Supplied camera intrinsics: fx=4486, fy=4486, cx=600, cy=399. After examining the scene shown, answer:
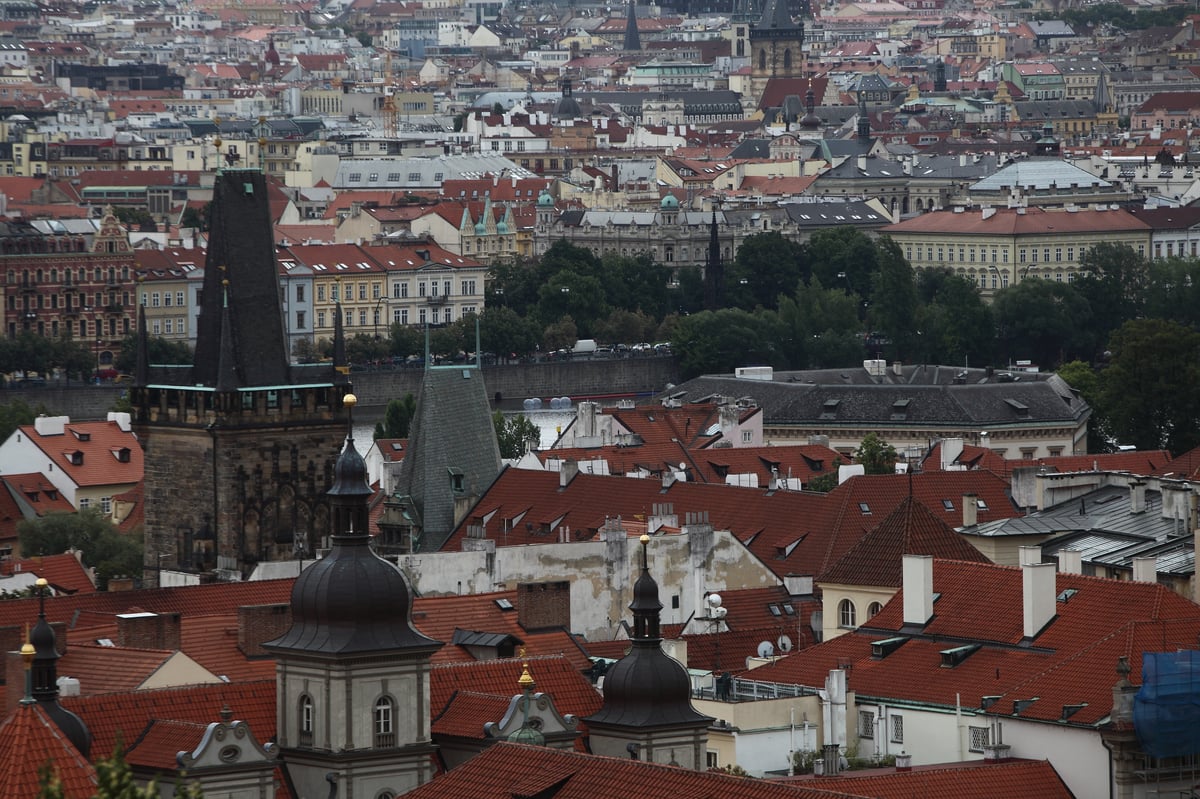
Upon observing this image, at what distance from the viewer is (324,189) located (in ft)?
653

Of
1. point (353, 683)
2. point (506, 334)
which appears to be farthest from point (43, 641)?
point (506, 334)

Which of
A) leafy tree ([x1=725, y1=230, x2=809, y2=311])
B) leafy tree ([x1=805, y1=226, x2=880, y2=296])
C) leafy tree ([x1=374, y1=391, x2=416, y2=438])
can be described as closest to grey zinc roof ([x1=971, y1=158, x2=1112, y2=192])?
leafy tree ([x1=805, y1=226, x2=880, y2=296])

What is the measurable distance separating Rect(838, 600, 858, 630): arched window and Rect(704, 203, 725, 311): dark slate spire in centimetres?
10878

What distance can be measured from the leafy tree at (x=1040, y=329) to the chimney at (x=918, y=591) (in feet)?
309

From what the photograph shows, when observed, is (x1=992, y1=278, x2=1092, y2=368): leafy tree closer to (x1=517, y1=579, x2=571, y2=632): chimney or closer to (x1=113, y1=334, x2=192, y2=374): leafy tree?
(x1=113, y1=334, x2=192, y2=374): leafy tree

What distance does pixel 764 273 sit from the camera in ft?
544

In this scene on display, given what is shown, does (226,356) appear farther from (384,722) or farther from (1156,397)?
(1156,397)

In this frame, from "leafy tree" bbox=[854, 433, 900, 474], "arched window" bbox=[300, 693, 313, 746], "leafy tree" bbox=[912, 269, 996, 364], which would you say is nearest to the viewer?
"arched window" bbox=[300, 693, 313, 746]

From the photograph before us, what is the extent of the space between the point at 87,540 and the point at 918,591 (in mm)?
28204

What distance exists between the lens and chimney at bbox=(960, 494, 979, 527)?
64.2 metres

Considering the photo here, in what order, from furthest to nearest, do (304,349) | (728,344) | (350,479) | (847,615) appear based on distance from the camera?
(728,344)
(304,349)
(847,615)
(350,479)

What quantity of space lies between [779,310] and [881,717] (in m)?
103

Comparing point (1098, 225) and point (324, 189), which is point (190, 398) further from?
point (324, 189)

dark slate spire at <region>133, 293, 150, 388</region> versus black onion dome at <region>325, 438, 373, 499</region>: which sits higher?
black onion dome at <region>325, 438, 373, 499</region>
